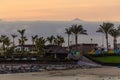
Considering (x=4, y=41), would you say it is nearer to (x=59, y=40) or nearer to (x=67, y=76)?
(x=59, y=40)

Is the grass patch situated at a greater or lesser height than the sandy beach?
greater

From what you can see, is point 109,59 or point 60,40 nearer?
point 109,59

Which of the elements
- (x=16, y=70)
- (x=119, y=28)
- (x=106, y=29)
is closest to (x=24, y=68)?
(x=16, y=70)

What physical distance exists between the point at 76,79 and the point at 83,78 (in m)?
2.68

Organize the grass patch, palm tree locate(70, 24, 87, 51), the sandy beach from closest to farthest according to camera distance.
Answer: the sandy beach → the grass patch → palm tree locate(70, 24, 87, 51)

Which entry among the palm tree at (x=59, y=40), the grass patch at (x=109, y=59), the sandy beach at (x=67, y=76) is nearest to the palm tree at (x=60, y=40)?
the palm tree at (x=59, y=40)

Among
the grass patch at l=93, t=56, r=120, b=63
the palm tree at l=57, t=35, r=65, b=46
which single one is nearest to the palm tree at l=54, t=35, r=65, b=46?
the palm tree at l=57, t=35, r=65, b=46

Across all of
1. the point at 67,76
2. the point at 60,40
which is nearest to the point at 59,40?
the point at 60,40

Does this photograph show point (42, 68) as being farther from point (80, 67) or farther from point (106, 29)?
point (106, 29)

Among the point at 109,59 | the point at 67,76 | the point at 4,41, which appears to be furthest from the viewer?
the point at 4,41

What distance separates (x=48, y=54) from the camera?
115 m

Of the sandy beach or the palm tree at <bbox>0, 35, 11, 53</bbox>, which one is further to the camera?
the palm tree at <bbox>0, 35, 11, 53</bbox>

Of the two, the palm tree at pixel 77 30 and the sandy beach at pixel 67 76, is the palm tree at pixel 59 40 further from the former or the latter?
the sandy beach at pixel 67 76

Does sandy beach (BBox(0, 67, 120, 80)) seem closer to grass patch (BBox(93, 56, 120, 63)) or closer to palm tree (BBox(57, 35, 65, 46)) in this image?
grass patch (BBox(93, 56, 120, 63))
